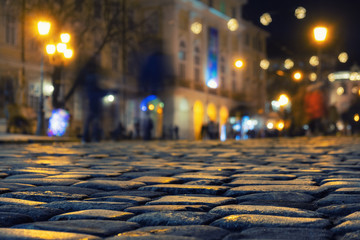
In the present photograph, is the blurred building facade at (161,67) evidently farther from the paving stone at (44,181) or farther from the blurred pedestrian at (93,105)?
the paving stone at (44,181)

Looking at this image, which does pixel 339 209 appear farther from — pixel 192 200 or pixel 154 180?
pixel 154 180

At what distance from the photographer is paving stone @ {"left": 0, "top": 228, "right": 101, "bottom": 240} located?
258cm

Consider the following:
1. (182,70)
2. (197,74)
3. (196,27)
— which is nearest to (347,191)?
(182,70)

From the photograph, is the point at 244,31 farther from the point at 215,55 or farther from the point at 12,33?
the point at 12,33

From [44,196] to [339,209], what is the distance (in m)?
2.08

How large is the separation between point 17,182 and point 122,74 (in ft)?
133

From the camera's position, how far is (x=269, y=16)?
3145 cm

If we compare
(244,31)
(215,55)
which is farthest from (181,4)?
(244,31)

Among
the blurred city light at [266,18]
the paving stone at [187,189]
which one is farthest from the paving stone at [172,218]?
the blurred city light at [266,18]

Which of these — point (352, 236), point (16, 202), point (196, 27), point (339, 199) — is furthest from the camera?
point (196, 27)

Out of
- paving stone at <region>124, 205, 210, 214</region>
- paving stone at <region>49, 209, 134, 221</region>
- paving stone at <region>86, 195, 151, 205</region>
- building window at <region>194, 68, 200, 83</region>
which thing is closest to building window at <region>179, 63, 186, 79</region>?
building window at <region>194, 68, 200, 83</region>

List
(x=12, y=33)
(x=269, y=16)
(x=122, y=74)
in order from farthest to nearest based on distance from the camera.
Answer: (x=122, y=74) → (x=12, y=33) → (x=269, y=16)

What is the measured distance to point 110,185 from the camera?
16.8ft

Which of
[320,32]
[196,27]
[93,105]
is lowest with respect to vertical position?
[93,105]
